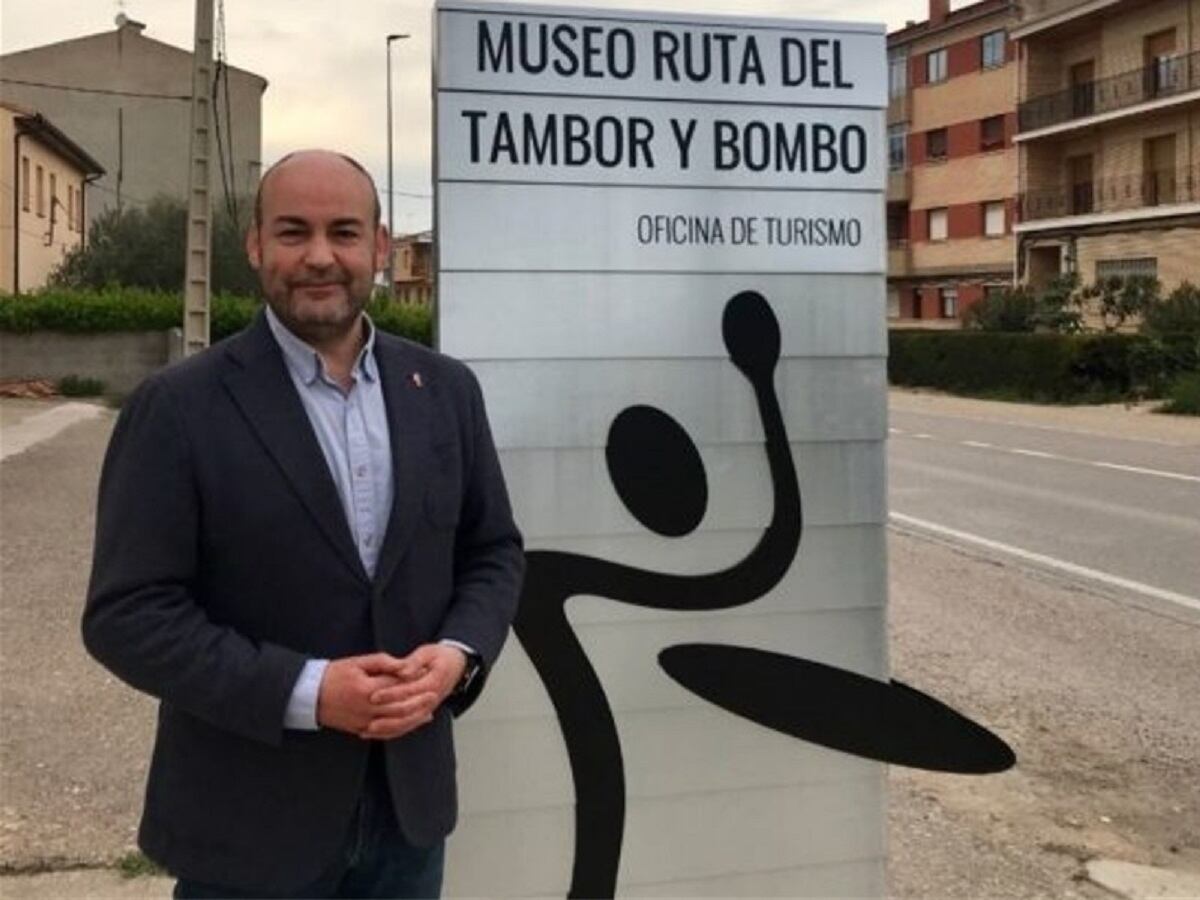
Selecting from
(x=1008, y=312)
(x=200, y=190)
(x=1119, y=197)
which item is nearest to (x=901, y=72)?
(x=1119, y=197)

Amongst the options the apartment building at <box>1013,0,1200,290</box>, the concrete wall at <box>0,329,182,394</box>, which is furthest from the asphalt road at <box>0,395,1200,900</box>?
the apartment building at <box>1013,0,1200,290</box>

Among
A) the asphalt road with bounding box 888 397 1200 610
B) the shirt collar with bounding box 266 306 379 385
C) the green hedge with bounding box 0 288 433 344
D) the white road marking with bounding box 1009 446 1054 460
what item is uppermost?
the green hedge with bounding box 0 288 433 344

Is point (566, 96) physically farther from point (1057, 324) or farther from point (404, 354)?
point (1057, 324)

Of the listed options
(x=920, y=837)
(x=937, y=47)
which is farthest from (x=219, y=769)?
(x=937, y=47)

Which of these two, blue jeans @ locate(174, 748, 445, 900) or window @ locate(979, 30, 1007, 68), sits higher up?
window @ locate(979, 30, 1007, 68)

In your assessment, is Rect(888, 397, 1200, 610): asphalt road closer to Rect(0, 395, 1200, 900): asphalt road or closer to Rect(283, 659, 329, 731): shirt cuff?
Rect(0, 395, 1200, 900): asphalt road

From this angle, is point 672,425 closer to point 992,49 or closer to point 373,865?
point 373,865

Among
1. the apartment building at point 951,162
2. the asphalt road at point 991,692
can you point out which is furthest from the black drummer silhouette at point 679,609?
the apartment building at point 951,162

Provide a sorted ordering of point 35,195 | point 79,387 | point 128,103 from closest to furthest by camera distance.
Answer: point 79,387
point 35,195
point 128,103

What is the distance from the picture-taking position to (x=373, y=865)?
2.06 m

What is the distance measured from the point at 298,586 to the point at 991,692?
5033 millimetres

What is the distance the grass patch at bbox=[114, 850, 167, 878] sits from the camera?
12.7 ft

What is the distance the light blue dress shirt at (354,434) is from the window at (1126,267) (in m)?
37.7

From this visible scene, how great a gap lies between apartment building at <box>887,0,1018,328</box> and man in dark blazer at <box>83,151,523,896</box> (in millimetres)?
47866
